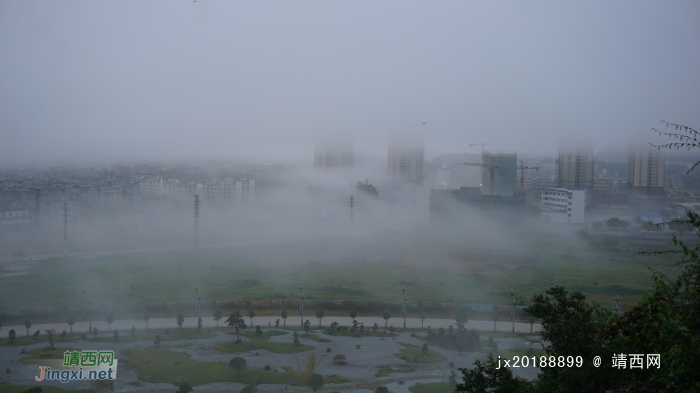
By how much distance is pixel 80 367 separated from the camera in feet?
25.1

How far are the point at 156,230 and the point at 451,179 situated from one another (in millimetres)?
22352

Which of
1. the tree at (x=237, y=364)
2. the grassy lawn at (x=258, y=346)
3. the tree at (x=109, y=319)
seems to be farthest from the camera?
the tree at (x=109, y=319)

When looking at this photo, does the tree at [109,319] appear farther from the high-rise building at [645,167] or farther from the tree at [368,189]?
the high-rise building at [645,167]

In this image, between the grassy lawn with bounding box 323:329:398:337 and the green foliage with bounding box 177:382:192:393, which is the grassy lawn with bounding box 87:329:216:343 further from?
the green foliage with bounding box 177:382:192:393

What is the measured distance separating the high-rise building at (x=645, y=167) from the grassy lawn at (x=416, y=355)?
2639 cm

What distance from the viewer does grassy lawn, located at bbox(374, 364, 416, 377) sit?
789 centimetres

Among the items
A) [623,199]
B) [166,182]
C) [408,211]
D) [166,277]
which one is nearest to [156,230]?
[166,182]

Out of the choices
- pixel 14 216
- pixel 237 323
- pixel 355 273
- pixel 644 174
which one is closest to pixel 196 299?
pixel 237 323

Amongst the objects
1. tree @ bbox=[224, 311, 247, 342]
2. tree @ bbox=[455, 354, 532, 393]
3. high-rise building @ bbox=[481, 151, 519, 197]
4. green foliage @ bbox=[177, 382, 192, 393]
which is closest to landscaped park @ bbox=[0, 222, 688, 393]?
tree @ bbox=[224, 311, 247, 342]

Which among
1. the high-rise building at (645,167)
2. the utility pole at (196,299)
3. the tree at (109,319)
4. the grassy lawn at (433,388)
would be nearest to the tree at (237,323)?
the utility pole at (196,299)

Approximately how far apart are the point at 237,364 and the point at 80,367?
2.48 metres

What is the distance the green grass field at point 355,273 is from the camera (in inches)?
514

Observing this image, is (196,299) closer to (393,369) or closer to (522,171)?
(393,369)

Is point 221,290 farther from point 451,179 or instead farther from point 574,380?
point 451,179
